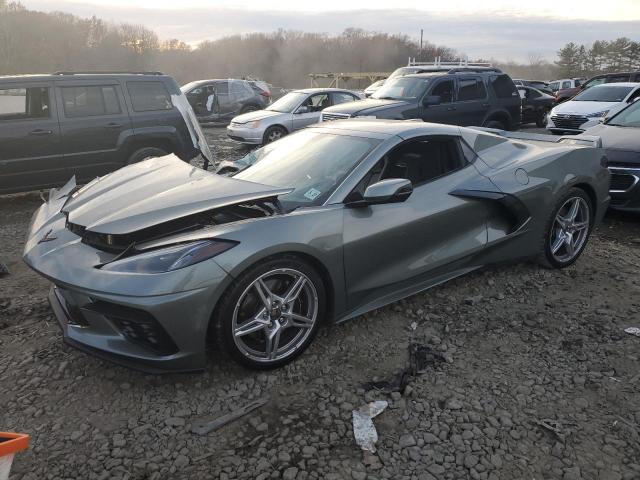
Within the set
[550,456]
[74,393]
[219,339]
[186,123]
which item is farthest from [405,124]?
[186,123]

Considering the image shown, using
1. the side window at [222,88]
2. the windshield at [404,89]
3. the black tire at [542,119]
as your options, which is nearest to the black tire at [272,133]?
the windshield at [404,89]

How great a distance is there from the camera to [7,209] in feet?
22.7

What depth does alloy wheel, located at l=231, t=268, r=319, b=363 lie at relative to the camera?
281 cm

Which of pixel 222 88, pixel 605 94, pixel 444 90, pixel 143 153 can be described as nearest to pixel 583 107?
pixel 605 94

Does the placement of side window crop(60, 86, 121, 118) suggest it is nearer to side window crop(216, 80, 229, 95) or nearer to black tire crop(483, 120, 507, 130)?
black tire crop(483, 120, 507, 130)

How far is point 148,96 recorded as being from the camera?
24.2ft

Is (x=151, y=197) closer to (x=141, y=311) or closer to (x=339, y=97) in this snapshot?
(x=141, y=311)

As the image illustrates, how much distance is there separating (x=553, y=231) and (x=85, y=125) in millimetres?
5993

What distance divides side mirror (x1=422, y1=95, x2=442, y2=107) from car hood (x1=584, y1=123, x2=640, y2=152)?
12.1ft

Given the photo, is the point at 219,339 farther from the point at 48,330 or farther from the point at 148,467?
the point at 48,330

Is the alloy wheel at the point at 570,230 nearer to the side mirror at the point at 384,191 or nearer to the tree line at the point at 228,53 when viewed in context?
the side mirror at the point at 384,191

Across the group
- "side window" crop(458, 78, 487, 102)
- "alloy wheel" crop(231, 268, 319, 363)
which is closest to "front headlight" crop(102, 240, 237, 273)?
"alloy wheel" crop(231, 268, 319, 363)

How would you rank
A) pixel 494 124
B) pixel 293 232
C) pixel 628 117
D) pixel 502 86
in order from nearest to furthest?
1. pixel 293 232
2. pixel 628 117
3. pixel 494 124
4. pixel 502 86

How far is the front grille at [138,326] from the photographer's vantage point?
2.53 meters
